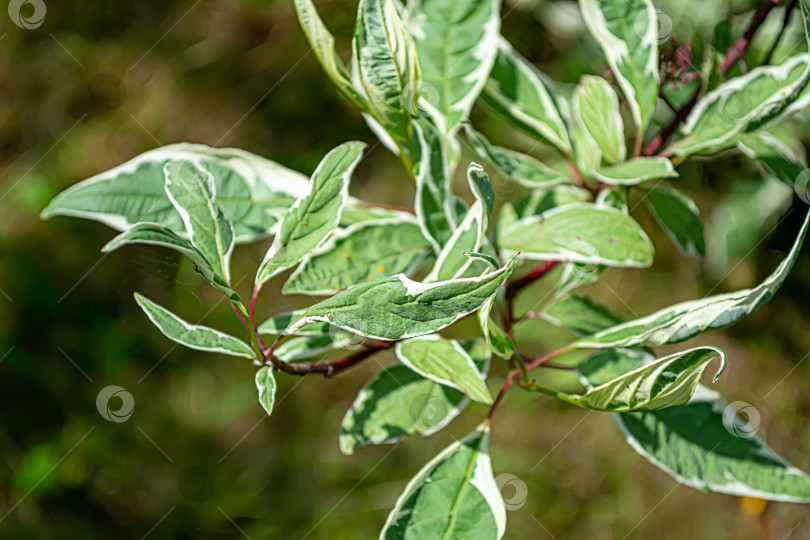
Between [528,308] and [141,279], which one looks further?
[141,279]

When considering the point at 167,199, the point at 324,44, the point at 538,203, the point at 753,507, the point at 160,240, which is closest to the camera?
the point at 160,240

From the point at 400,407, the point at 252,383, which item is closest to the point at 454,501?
the point at 400,407

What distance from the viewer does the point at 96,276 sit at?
195 centimetres

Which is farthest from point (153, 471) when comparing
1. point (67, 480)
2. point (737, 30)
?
point (737, 30)

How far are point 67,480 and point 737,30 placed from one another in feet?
6.43

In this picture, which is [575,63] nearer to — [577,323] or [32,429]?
[577,323]

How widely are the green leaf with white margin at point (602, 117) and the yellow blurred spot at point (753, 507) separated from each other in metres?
1.26

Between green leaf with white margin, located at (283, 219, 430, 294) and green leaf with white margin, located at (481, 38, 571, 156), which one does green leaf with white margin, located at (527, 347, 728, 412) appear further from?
green leaf with white margin, located at (481, 38, 571, 156)

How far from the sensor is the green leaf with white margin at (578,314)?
3.61 feet

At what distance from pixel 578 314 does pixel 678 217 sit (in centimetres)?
25

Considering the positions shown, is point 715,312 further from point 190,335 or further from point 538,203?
point 190,335

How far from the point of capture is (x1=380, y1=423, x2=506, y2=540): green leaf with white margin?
34.4 inches

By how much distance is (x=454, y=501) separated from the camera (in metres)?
0.92

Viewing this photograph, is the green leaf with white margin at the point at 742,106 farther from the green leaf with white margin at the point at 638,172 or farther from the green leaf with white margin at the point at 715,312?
the green leaf with white margin at the point at 715,312
